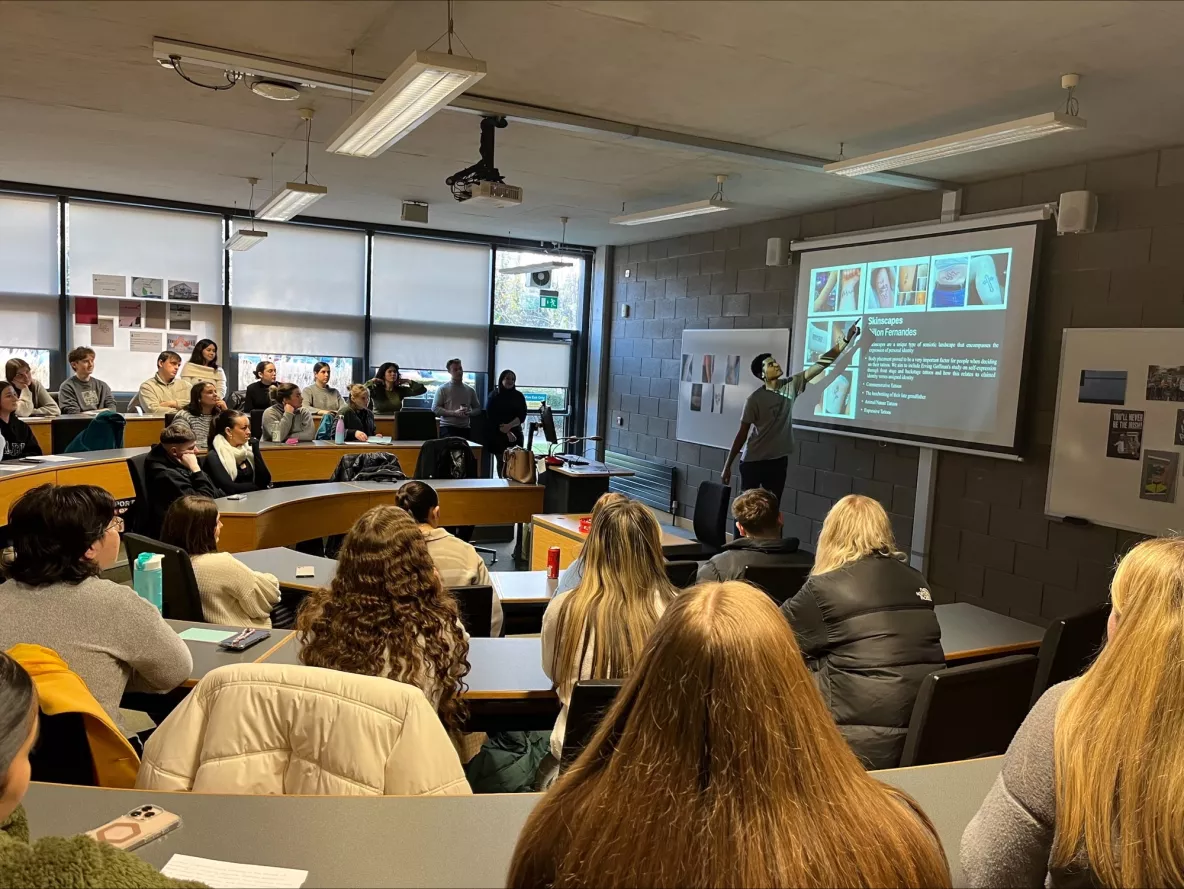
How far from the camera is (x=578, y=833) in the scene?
2.80 feet

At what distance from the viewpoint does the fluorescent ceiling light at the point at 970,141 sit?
349 cm

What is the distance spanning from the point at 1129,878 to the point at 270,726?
4.33 ft

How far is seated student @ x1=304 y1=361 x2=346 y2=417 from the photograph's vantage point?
788 cm

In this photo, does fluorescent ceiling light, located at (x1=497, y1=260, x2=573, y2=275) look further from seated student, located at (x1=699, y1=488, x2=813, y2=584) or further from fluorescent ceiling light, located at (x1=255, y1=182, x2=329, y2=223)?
seated student, located at (x1=699, y1=488, x2=813, y2=584)

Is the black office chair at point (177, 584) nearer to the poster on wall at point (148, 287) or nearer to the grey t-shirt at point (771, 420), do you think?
the grey t-shirt at point (771, 420)

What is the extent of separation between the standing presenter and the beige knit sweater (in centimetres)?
410

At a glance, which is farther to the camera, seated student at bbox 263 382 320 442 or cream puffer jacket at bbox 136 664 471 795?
seated student at bbox 263 382 320 442

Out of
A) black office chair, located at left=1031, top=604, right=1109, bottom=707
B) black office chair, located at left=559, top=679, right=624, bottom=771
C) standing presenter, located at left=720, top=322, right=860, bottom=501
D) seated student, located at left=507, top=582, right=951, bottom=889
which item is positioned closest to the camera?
seated student, located at left=507, top=582, right=951, bottom=889

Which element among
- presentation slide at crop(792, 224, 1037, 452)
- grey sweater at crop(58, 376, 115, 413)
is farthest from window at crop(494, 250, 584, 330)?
grey sweater at crop(58, 376, 115, 413)

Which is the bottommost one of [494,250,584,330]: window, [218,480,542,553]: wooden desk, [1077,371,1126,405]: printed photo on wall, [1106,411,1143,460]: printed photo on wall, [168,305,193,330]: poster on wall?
[218,480,542,553]: wooden desk

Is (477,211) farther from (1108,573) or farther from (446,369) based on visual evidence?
(1108,573)

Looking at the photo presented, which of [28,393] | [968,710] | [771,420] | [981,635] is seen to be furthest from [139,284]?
[968,710]

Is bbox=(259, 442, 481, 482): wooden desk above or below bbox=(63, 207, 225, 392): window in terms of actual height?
below

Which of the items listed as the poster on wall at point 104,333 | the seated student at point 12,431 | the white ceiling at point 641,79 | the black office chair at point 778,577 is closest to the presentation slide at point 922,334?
the white ceiling at point 641,79
